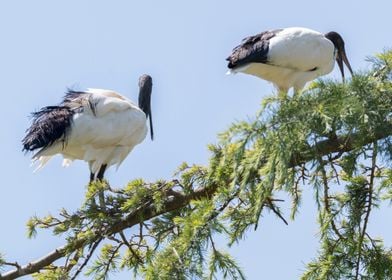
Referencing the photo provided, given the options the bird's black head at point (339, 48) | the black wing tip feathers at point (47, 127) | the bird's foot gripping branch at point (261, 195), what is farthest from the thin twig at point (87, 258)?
the bird's black head at point (339, 48)

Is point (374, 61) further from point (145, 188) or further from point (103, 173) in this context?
point (103, 173)

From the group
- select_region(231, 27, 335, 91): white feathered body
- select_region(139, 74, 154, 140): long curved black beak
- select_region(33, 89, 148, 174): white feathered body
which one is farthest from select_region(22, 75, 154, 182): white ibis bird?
select_region(231, 27, 335, 91): white feathered body

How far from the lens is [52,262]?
21.6ft

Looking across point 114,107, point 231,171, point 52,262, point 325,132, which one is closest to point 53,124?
point 114,107

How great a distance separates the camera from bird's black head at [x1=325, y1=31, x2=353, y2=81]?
1088cm

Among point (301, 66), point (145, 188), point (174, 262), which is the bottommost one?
point (174, 262)

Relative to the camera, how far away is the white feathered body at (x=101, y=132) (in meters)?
8.63

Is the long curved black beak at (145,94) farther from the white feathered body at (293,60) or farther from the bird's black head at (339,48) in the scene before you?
the bird's black head at (339,48)

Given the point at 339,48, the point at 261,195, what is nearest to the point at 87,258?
the point at 261,195

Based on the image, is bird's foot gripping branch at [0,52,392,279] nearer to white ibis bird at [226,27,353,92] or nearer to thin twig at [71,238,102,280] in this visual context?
thin twig at [71,238,102,280]

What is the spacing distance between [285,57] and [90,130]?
2097mm

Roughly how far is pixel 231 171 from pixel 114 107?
3.40 metres

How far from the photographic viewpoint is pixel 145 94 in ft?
33.8

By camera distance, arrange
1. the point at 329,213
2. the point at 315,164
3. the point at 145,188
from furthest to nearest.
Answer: the point at 145,188
the point at 329,213
the point at 315,164
